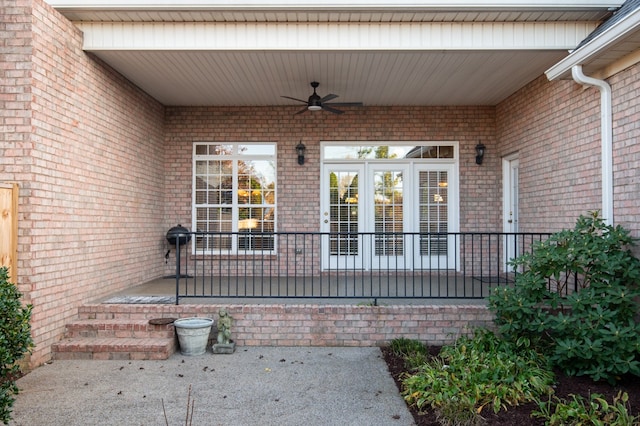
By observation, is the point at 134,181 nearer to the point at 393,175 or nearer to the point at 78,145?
the point at 78,145

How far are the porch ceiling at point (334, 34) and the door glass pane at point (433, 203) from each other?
2.20 meters

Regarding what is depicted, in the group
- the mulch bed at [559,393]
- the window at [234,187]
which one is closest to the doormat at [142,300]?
the window at [234,187]

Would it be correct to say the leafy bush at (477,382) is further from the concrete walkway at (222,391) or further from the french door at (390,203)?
the french door at (390,203)

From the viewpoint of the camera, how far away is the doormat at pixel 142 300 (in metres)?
4.99

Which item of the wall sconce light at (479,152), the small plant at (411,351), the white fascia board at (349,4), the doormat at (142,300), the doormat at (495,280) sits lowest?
the small plant at (411,351)

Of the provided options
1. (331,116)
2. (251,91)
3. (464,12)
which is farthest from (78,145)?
(464,12)

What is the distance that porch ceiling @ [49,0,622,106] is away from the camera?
15.0ft

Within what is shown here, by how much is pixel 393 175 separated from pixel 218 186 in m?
2.96

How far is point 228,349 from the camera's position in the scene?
457 cm

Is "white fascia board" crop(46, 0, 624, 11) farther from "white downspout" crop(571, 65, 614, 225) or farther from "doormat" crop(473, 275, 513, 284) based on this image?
"doormat" crop(473, 275, 513, 284)

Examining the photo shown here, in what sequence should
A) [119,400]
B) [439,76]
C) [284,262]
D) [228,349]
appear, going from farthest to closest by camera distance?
[284,262]
[439,76]
[228,349]
[119,400]

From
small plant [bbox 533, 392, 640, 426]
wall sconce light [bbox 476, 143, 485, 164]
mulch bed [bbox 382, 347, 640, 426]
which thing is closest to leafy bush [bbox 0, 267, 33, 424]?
mulch bed [bbox 382, 347, 640, 426]

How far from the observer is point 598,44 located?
392cm

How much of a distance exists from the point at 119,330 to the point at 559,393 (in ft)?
13.7
